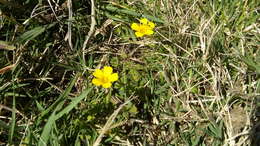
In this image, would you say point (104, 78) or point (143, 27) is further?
point (143, 27)

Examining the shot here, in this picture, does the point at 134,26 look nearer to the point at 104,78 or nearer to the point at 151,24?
the point at 151,24

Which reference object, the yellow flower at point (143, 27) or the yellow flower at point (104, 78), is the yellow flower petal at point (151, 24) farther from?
the yellow flower at point (104, 78)

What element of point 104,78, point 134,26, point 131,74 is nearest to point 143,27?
point 134,26

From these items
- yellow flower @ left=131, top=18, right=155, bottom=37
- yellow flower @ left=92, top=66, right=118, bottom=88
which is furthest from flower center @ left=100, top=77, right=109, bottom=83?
yellow flower @ left=131, top=18, right=155, bottom=37

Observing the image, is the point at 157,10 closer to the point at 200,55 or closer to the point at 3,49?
the point at 200,55

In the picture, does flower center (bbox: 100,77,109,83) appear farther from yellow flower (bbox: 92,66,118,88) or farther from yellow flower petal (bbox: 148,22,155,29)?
yellow flower petal (bbox: 148,22,155,29)

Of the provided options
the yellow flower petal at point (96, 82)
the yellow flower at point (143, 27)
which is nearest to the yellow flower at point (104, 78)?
the yellow flower petal at point (96, 82)
